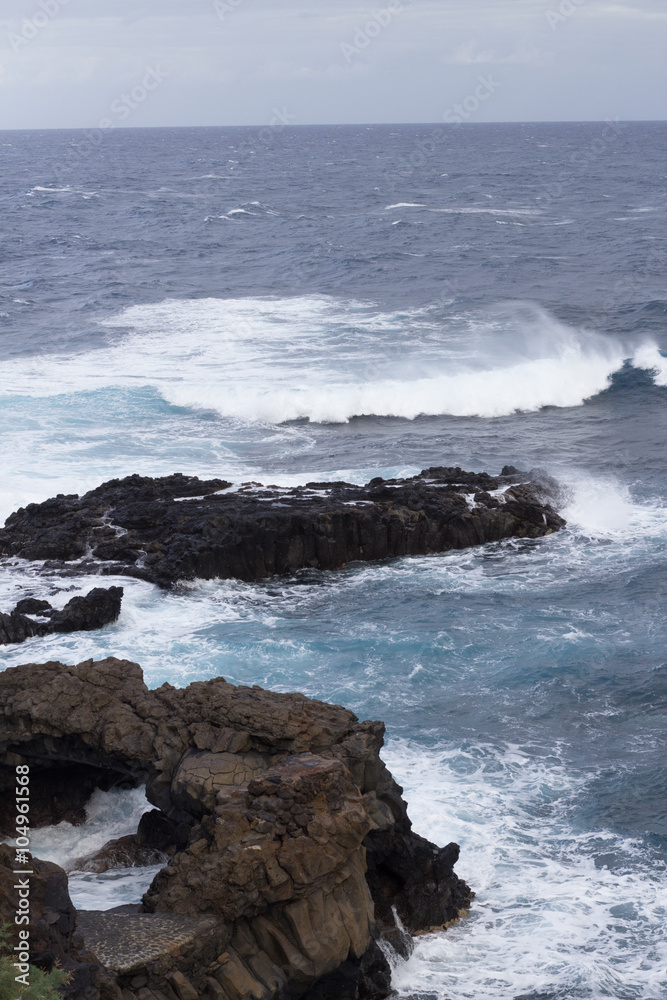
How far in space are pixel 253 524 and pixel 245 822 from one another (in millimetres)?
13227

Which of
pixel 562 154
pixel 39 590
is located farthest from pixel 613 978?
pixel 562 154

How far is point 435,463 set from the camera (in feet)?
112

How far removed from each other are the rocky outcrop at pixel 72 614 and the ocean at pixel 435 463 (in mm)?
302

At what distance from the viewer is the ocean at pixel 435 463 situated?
620 inches

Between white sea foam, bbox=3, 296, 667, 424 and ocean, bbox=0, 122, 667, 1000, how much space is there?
0.53 feet

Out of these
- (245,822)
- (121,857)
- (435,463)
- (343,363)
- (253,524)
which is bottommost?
(121,857)

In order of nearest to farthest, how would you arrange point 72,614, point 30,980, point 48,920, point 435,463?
point 30,980
point 48,920
point 72,614
point 435,463

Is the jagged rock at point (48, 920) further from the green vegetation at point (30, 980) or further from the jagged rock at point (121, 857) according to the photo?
the jagged rock at point (121, 857)

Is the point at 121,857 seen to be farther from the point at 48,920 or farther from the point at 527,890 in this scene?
A: the point at 527,890

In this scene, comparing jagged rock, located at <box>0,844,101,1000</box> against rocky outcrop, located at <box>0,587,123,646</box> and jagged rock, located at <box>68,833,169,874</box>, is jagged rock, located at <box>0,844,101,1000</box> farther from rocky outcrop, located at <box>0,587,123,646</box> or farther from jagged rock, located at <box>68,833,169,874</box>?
rocky outcrop, located at <box>0,587,123,646</box>

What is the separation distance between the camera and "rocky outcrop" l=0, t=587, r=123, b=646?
22.0 m

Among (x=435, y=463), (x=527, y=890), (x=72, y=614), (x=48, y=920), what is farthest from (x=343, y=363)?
(x=48, y=920)

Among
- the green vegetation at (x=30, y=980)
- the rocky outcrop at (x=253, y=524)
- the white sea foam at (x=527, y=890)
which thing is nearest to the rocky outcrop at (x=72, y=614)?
the rocky outcrop at (x=253, y=524)

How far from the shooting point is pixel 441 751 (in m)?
18.7
